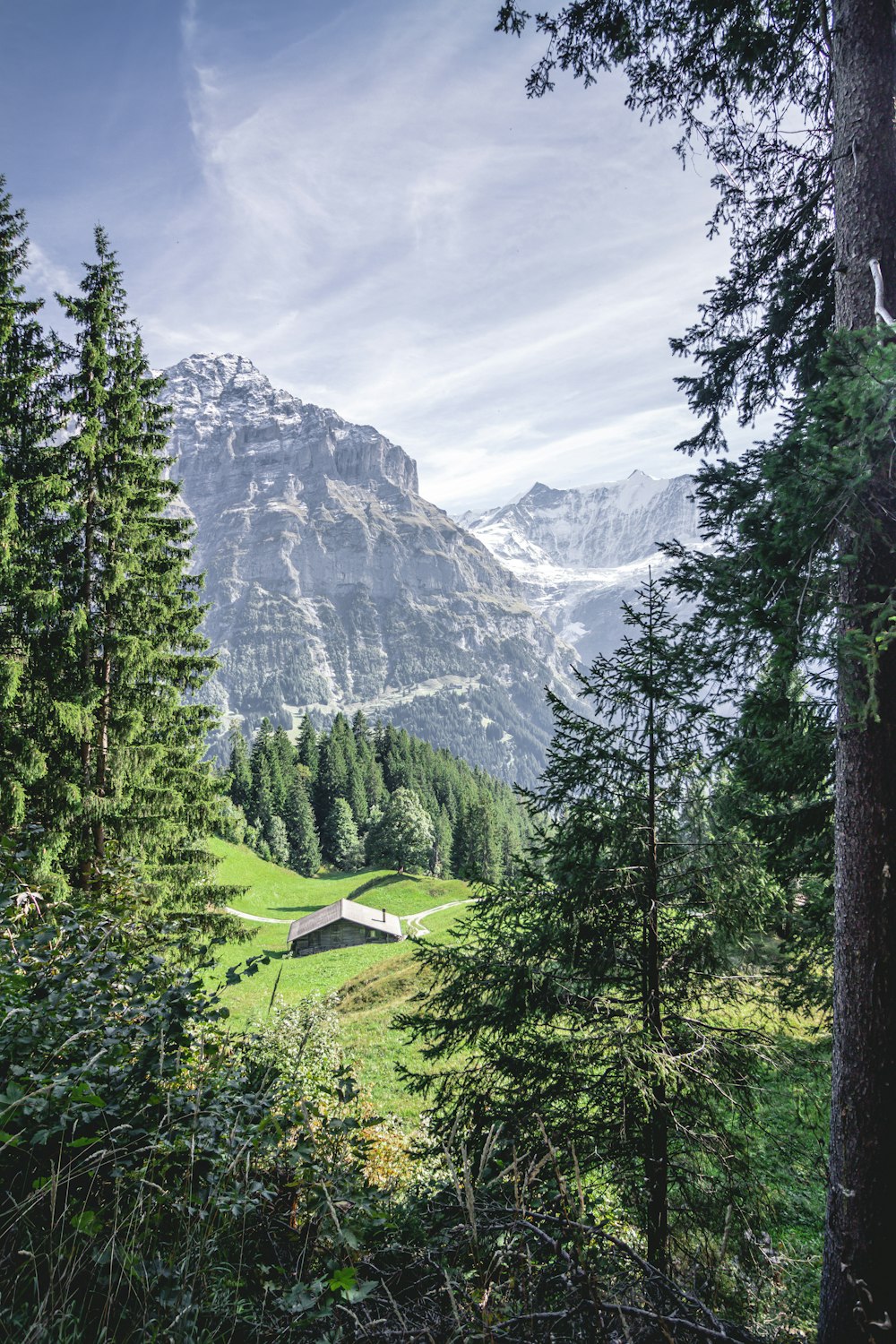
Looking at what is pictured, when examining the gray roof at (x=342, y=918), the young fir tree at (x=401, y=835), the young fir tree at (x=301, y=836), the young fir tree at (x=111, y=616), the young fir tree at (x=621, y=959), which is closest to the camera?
the young fir tree at (x=621, y=959)

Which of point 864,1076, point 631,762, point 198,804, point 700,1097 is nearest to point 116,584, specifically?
point 198,804

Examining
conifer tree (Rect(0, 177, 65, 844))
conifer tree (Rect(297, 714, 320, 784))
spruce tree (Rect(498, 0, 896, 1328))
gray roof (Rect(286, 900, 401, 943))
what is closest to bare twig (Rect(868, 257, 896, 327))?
spruce tree (Rect(498, 0, 896, 1328))

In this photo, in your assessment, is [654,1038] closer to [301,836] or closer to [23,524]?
[23,524]

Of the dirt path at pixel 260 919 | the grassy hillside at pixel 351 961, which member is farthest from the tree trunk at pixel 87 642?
the dirt path at pixel 260 919

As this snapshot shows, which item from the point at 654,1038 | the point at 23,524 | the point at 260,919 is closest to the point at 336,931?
the point at 260,919

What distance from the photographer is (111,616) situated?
1229 centimetres

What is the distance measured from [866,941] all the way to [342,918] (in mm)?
39167

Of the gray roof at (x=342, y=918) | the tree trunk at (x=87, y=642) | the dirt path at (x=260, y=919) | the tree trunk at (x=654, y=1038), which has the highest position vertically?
the tree trunk at (x=87, y=642)

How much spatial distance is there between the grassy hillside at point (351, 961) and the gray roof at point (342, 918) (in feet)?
4.65

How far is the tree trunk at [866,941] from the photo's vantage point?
3316 mm

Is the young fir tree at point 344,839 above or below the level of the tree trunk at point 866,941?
below

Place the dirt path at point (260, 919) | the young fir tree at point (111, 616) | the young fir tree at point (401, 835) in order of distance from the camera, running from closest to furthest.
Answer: the young fir tree at point (111, 616) < the dirt path at point (260, 919) < the young fir tree at point (401, 835)

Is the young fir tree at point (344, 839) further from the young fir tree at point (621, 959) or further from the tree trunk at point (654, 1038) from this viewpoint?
the tree trunk at point (654, 1038)

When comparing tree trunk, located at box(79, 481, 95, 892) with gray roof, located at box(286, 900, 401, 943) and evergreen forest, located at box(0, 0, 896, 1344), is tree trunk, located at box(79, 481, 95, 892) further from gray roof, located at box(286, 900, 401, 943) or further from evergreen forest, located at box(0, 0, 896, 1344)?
gray roof, located at box(286, 900, 401, 943)
